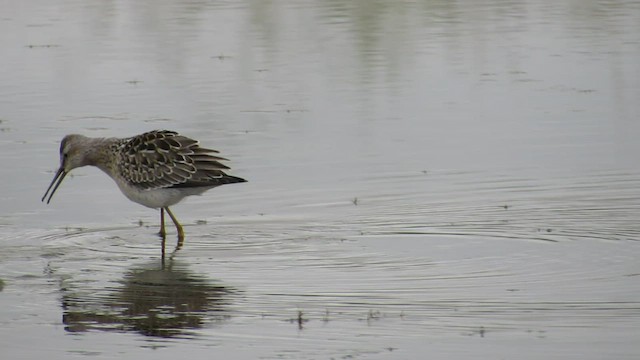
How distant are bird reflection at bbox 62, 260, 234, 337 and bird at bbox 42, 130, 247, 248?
51.9 inches

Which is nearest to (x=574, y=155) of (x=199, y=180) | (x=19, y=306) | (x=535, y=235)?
(x=535, y=235)

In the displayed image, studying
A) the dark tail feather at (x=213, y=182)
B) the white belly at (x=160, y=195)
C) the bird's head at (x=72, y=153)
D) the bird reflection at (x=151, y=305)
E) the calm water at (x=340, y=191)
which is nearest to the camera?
the calm water at (x=340, y=191)

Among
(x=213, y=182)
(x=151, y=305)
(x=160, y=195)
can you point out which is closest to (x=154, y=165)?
(x=160, y=195)

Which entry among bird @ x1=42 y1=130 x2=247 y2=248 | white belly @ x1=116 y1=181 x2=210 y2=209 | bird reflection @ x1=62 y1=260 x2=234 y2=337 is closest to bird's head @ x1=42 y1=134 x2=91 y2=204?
bird @ x1=42 y1=130 x2=247 y2=248

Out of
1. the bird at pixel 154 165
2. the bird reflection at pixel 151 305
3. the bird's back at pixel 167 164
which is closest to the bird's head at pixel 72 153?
the bird at pixel 154 165

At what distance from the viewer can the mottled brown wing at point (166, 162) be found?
39.4ft

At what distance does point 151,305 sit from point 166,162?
277 cm

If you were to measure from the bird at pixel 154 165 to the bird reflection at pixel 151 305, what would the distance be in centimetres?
132

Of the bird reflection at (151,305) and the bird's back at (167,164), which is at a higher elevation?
the bird reflection at (151,305)

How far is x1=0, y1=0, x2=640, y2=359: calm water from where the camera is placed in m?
8.89

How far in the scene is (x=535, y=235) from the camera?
37.0 feet

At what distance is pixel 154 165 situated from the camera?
12250 mm

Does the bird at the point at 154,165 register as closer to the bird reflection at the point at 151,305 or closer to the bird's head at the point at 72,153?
the bird's head at the point at 72,153

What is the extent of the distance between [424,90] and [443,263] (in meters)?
7.08
